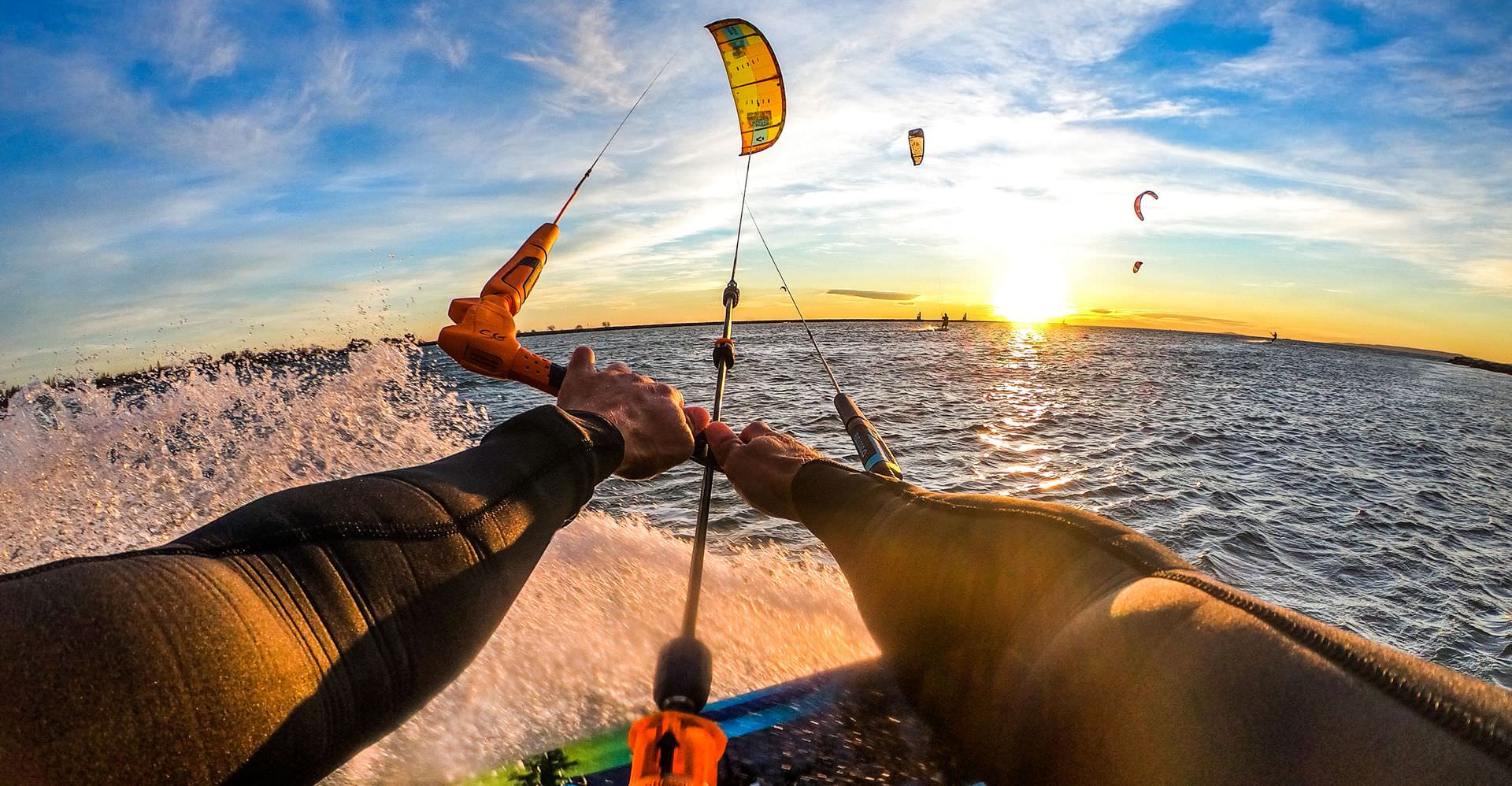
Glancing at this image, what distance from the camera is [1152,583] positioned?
1332 mm

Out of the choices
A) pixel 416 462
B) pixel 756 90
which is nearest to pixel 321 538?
pixel 416 462

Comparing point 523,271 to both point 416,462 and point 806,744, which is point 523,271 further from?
point 416,462

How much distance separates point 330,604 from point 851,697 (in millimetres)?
2013

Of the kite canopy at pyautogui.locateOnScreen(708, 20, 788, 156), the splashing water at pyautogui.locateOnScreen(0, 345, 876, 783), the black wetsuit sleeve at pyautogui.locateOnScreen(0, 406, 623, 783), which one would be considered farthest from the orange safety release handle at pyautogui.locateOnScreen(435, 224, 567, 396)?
the kite canopy at pyautogui.locateOnScreen(708, 20, 788, 156)

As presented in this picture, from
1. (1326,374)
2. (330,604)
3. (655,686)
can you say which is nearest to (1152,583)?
(655,686)

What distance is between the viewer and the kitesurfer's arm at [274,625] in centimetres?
89

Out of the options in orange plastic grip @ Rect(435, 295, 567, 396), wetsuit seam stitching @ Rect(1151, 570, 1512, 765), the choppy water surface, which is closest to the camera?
wetsuit seam stitching @ Rect(1151, 570, 1512, 765)

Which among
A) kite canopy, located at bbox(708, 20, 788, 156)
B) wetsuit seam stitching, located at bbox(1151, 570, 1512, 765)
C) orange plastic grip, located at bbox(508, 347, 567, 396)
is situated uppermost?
kite canopy, located at bbox(708, 20, 788, 156)

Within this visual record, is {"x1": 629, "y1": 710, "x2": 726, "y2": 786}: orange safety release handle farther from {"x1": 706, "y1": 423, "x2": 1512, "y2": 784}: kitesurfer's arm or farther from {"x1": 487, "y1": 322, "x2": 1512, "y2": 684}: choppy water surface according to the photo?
{"x1": 487, "y1": 322, "x2": 1512, "y2": 684}: choppy water surface

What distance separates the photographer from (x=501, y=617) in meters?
1.72

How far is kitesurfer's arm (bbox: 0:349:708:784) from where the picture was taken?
2.91 ft

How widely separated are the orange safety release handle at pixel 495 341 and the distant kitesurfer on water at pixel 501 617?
1.26 metres

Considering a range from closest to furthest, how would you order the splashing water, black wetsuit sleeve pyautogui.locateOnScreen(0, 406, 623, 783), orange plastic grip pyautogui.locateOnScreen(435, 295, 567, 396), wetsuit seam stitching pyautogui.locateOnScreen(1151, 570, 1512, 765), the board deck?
wetsuit seam stitching pyautogui.locateOnScreen(1151, 570, 1512, 765) → black wetsuit sleeve pyautogui.locateOnScreen(0, 406, 623, 783) → the board deck → the splashing water → orange plastic grip pyautogui.locateOnScreen(435, 295, 567, 396)

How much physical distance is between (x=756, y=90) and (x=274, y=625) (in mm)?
10324
